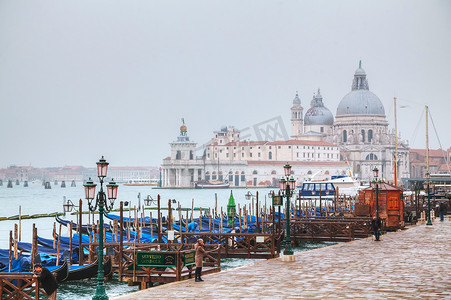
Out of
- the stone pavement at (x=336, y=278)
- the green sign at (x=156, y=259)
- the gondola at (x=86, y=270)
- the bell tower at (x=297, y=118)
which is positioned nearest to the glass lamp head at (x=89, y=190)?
the stone pavement at (x=336, y=278)

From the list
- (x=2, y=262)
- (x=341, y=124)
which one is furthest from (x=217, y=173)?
(x=2, y=262)

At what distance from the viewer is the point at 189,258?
52.8 ft

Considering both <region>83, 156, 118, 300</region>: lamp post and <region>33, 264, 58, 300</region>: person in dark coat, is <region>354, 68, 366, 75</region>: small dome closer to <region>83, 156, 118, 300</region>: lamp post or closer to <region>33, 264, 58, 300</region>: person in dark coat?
<region>83, 156, 118, 300</region>: lamp post

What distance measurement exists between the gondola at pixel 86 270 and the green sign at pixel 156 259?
344 cm

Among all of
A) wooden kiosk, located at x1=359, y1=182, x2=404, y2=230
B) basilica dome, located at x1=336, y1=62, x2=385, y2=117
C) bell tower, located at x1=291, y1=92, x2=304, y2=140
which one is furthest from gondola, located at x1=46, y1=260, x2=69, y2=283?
bell tower, located at x1=291, y1=92, x2=304, y2=140

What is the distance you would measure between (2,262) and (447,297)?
1238cm

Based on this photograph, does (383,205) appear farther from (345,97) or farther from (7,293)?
(345,97)

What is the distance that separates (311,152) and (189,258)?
445 ft

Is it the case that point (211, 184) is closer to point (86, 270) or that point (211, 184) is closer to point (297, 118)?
point (297, 118)

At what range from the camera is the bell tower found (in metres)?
174

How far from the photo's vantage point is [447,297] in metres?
12.7

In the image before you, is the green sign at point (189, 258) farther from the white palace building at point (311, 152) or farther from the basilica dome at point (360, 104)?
the basilica dome at point (360, 104)

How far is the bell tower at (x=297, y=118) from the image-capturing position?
6845 inches

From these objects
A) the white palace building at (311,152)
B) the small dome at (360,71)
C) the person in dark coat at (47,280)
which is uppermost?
the small dome at (360,71)
